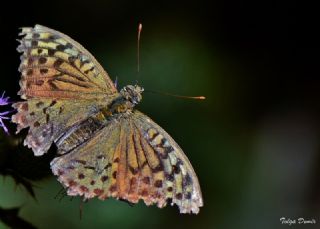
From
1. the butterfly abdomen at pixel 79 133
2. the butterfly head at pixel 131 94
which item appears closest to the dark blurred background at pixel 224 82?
the butterfly head at pixel 131 94

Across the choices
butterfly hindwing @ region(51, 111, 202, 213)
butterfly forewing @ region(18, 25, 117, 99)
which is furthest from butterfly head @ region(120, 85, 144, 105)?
butterfly hindwing @ region(51, 111, 202, 213)

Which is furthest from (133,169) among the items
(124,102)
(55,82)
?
(55,82)

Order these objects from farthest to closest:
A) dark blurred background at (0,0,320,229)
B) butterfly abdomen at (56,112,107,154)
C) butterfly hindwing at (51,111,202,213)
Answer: dark blurred background at (0,0,320,229) → butterfly abdomen at (56,112,107,154) → butterfly hindwing at (51,111,202,213)

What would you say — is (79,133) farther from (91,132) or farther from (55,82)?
(55,82)

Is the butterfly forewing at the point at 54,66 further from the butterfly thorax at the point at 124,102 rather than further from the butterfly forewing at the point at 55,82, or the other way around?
the butterfly thorax at the point at 124,102

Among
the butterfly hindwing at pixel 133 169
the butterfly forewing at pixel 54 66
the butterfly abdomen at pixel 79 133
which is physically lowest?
the butterfly hindwing at pixel 133 169

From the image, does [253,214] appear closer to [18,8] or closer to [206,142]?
[206,142]

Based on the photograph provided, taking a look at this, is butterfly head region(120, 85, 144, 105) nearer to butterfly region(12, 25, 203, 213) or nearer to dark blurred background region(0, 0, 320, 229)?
butterfly region(12, 25, 203, 213)

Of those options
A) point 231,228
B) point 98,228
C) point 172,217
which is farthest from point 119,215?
point 231,228
